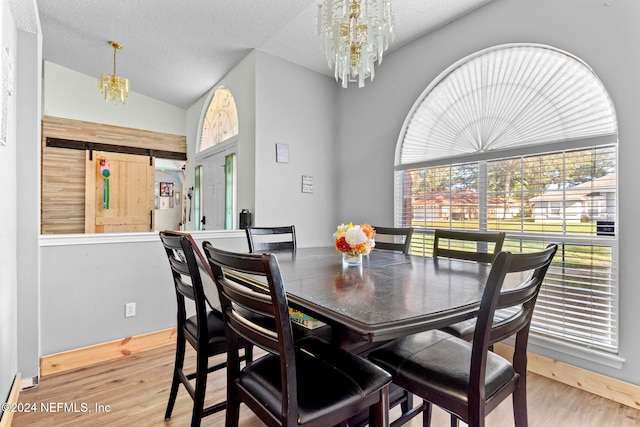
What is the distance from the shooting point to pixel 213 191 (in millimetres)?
4855

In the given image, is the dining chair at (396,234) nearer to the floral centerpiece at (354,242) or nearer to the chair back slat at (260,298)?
the floral centerpiece at (354,242)

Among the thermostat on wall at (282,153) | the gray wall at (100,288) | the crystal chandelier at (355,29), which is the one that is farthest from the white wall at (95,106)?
the crystal chandelier at (355,29)

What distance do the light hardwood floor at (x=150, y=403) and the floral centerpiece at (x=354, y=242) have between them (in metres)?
0.97

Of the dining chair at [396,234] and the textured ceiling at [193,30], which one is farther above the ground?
the textured ceiling at [193,30]

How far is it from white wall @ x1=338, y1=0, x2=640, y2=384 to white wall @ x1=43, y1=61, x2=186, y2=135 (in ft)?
12.1

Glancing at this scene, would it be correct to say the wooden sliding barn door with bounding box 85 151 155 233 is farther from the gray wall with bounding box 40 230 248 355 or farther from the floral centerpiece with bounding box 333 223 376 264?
the floral centerpiece with bounding box 333 223 376 264

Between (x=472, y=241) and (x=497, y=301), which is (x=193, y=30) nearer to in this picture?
(x=472, y=241)

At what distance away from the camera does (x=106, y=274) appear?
2559 mm

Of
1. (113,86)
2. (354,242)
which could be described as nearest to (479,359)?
(354,242)

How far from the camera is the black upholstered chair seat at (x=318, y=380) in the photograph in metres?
1.00

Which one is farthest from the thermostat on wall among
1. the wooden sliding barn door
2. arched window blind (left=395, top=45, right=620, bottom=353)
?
the wooden sliding barn door

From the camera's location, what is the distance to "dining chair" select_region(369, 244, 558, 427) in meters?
1.00

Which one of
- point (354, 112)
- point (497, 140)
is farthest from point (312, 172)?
point (497, 140)

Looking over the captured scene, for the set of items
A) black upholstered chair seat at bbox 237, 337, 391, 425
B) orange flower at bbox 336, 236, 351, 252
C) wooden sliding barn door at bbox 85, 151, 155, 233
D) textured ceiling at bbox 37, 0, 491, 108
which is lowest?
black upholstered chair seat at bbox 237, 337, 391, 425
